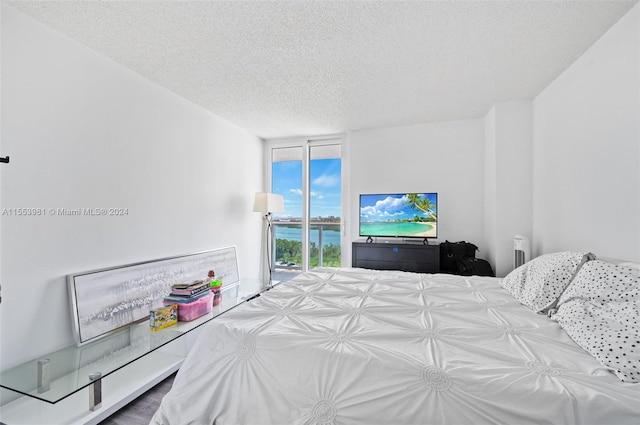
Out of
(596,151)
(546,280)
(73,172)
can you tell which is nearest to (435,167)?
(596,151)

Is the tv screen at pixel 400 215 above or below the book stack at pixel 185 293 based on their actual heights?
above

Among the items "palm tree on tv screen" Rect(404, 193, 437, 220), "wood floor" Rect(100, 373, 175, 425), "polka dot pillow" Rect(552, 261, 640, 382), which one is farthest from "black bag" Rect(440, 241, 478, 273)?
"wood floor" Rect(100, 373, 175, 425)

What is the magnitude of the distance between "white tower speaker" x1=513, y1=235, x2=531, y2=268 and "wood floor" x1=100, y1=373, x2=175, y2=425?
11.3 feet

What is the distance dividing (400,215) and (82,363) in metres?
3.40

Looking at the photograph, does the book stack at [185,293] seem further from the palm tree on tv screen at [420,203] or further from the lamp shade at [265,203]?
the palm tree on tv screen at [420,203]

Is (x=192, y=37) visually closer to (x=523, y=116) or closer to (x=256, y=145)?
(x=256, y=145)

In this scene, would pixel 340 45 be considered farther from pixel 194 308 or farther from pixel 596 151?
pixel 194 308

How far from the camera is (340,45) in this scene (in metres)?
2.06

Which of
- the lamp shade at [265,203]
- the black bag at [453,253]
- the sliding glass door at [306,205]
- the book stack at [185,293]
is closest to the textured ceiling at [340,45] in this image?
the lamp shade at [265,203]

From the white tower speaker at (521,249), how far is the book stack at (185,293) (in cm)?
317

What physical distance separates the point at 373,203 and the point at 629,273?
2.75 metres

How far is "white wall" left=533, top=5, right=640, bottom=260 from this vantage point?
1685 millimetres

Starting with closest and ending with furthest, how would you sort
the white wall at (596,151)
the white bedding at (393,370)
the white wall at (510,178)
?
the white bedding at (393,370), the white wall at (596,151), the white wall at (510,178)

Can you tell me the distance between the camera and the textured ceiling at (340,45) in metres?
1.71
